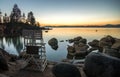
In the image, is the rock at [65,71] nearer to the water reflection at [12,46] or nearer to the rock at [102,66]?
the rock at [102,66]

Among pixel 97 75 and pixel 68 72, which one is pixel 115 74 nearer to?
pixel 97 75

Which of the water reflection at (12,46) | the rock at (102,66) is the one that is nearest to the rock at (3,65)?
the rock at (102,66)

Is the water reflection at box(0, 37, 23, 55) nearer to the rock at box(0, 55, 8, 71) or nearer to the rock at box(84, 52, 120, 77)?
the rock at box(0, 55, 8, 71)

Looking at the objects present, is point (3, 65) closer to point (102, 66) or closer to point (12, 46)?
point (102, 66)

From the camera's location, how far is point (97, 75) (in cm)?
Answer: 577

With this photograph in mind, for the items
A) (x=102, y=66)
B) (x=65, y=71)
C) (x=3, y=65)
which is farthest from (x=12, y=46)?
(x=102, y=66)

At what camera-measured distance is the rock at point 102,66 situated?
5.44 m

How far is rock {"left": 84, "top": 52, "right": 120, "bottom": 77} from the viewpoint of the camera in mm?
5436

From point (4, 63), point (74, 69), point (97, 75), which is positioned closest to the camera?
point (97, 75)

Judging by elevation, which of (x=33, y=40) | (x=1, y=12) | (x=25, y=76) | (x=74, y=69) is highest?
(x=1, y=12)

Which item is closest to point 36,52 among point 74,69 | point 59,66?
point 59,66

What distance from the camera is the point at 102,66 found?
5621 mm

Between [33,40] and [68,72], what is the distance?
8.68 ft

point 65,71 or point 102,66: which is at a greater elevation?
point 102,66
